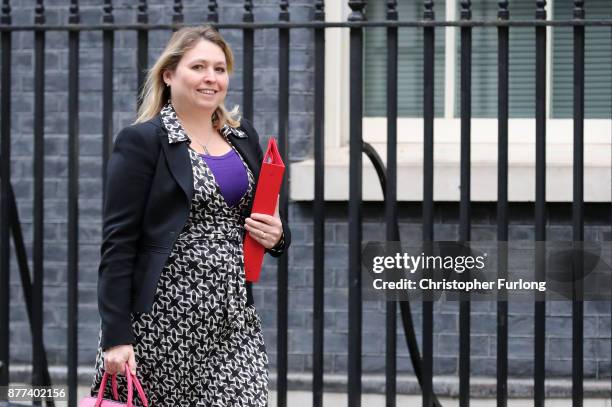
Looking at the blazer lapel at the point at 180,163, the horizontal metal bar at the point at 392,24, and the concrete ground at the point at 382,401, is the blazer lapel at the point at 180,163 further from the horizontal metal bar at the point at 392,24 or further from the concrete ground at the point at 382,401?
the concrete ground at the point at 382,401

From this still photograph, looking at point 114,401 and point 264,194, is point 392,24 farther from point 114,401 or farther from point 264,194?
point 114,401

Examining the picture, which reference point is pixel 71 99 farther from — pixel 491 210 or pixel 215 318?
pixel 491 210

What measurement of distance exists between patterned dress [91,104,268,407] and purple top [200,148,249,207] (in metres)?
→ 0.02

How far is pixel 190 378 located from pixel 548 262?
1888mm

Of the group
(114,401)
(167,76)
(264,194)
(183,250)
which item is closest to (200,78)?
(167,76)

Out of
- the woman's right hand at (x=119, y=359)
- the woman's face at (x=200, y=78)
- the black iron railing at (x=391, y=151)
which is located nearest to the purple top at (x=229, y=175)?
the woman's face at (x=200, y=78)

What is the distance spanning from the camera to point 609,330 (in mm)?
6629

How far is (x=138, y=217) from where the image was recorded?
3.79 metres

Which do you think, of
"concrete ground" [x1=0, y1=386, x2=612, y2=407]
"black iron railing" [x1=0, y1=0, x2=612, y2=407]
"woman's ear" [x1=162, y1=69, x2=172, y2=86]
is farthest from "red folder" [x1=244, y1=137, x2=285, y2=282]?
"concrete ground" [x1=0, y1=386, x2=612, y2=407]

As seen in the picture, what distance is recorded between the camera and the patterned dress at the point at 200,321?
3818mm

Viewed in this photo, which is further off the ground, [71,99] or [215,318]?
[71,99]

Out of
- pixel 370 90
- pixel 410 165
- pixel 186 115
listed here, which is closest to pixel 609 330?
pixel 410 165

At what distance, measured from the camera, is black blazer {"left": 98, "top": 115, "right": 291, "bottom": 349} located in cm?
377

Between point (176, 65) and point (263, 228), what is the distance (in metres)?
0.59
